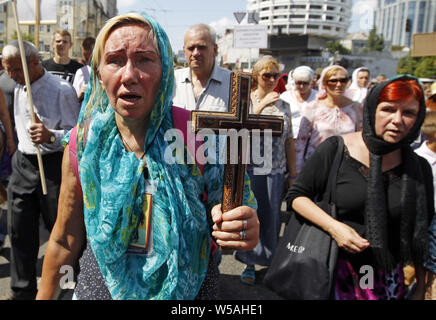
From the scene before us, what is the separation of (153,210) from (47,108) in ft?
7.18

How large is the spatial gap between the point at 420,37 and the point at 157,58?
4083 millimetres

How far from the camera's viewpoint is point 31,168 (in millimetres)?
3066

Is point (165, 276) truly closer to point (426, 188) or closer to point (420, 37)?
point (426, 188)

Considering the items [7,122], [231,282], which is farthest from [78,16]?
[231,282]

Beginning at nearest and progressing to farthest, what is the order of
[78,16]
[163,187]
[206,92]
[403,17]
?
[163,187] < [206,92] < [78,16] < [403,17]

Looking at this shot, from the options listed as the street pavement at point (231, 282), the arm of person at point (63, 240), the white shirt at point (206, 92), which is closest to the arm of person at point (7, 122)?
the street pavement at point (231, 282)

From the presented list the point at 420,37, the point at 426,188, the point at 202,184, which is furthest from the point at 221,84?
the point at 420,37

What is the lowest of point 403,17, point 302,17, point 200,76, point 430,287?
point 430,287

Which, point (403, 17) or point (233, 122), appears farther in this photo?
point (403, 17)

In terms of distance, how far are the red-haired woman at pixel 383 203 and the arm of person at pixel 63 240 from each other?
1.14m

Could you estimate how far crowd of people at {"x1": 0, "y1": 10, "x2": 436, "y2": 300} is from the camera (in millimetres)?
1314

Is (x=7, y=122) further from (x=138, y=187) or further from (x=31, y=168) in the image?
(x=138, y=187)

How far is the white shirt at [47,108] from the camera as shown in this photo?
10.0 ft

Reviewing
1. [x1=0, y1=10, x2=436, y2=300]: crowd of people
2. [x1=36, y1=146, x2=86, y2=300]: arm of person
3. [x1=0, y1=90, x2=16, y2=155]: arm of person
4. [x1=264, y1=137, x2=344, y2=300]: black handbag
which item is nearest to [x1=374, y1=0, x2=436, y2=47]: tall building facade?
[x1=0, y1=90, x2=16, y2=155]: arm of person
